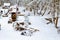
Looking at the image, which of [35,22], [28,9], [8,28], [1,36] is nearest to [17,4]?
[28,9]

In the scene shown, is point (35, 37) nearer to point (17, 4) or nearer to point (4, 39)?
point (4, 39)

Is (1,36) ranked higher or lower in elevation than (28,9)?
lower

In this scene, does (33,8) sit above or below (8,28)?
above

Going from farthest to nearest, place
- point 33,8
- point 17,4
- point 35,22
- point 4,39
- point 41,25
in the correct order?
point 17,4, point 33,8, point 35,22, point 41,25, point 4,39

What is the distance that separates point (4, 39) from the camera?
3.19 metres

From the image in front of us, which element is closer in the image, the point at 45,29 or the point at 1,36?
the point at 1,36

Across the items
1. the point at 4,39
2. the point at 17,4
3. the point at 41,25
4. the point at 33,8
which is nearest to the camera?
the point at 4,39

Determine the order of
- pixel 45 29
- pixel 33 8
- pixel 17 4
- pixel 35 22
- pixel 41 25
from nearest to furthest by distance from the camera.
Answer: pixel 45 29
pixel 41 25
pixel 35 22
pixel 33 8
pixel 17 4

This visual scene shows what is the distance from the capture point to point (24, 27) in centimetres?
394

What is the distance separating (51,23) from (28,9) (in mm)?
1854

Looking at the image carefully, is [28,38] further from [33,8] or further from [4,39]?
[33,8]

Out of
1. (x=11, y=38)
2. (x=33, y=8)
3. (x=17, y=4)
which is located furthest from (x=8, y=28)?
(x=17, y=4)

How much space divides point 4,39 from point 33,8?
271 centimetres

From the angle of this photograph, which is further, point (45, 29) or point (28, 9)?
point (28, 9)
